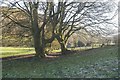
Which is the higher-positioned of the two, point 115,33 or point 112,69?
point 115,33

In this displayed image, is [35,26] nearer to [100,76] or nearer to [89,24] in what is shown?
[89,24]

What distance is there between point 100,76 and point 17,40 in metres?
16.3

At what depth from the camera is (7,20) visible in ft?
72.2

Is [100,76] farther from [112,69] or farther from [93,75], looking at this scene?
[112,69]

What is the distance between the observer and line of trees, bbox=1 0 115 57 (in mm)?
19505

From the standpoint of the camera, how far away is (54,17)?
20.6 m

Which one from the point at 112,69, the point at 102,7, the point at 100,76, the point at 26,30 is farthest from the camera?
the point at 26,30

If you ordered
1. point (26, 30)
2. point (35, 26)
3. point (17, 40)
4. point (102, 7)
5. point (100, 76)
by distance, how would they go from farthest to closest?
point (17, 40)
point (26, 30)
point (102, 7)
point (35, 26)
point (100, 76)

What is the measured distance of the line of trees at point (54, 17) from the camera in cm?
1950

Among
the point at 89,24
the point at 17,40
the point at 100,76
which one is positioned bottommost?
the point at 100,76

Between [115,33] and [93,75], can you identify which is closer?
[93,75]

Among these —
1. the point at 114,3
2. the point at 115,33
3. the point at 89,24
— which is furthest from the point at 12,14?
the point at 115,33

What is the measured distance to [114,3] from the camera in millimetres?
21000

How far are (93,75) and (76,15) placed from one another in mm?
12935
